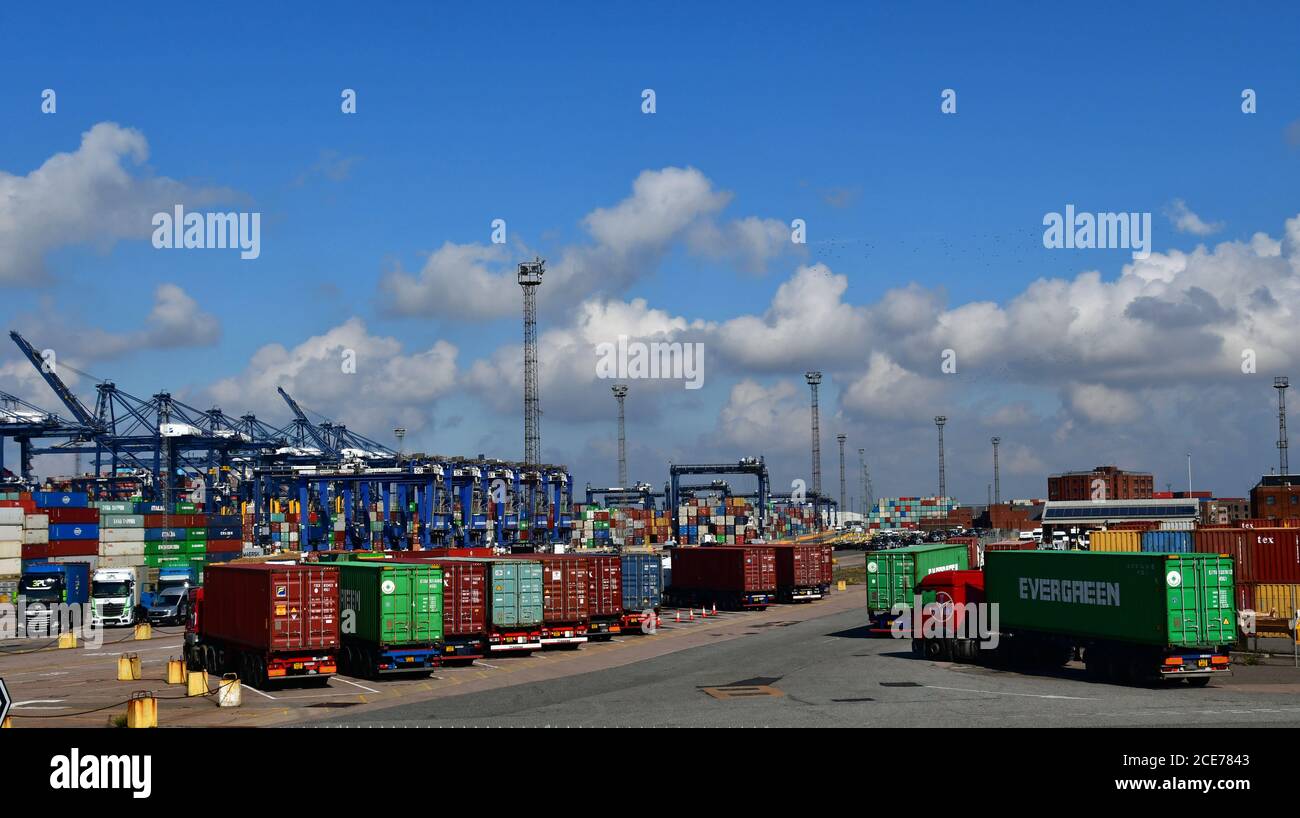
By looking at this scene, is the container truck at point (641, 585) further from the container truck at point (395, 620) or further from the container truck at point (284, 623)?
the container truck at point (284, 623)

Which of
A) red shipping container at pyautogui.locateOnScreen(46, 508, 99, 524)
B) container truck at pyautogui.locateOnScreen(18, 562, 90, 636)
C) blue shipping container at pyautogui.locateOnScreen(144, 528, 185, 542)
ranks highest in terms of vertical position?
red shipping container at pyautogui.locateOnScreen(46, 508, 99, 524)

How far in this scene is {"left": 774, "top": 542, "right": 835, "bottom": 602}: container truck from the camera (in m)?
76.2

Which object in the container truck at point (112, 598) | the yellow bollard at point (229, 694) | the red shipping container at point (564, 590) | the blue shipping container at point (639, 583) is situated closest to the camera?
the yellow bollard at point (229, 694)

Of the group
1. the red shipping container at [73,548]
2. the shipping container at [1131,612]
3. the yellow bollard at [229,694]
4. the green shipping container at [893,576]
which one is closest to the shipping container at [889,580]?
the green shipping container at [893,576]

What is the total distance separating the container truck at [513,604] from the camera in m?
45.3

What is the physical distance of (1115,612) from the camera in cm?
3403

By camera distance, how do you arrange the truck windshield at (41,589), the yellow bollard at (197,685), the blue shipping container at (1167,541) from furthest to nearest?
the truck windshield at (41,589) → the blue shipping container at (1167,541) → the yellow bollard at (197,685)

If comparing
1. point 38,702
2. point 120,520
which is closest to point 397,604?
point 38,702

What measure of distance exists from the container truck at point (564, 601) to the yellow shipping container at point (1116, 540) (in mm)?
27047

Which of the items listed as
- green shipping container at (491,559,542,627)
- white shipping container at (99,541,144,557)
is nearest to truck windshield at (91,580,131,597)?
white shipping container at (99,541,144,557)

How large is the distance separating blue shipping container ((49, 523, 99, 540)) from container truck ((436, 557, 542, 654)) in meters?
59.2

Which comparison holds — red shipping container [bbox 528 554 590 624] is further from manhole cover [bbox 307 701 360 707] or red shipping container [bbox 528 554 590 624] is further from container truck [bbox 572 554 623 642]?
manhole cover [bbox 307 701 360 707]

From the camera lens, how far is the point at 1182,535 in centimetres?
5162
